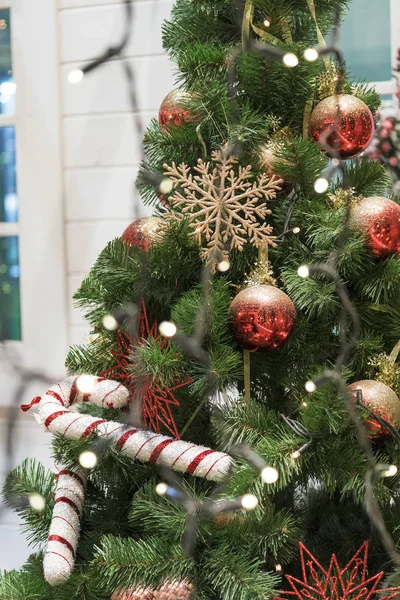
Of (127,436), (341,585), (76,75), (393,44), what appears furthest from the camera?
(76,75)

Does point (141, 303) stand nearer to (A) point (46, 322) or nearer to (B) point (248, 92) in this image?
(B) point (248, 92)

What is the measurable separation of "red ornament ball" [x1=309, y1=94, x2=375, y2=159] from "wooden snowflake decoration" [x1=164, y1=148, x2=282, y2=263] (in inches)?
3.5

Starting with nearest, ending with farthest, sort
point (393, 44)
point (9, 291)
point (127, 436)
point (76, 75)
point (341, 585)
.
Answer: point (341, 585) < point (127, 436) < point (393, 44) < point (76, 75) < point (9, 291)

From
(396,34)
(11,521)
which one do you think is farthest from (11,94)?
(11,521)

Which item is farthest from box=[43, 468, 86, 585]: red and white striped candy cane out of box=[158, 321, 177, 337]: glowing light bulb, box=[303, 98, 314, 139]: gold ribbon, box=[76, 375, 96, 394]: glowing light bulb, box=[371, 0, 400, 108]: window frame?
box=[371, 0, 400, 108]: window frame

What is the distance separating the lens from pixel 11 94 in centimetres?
147

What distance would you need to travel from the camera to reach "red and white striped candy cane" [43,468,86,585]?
77 centimetres

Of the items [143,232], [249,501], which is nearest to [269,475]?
[249,501]

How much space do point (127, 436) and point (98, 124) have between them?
787 mm

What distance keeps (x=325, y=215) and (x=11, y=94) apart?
35.3 inches

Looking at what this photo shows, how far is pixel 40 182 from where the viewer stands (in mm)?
1432

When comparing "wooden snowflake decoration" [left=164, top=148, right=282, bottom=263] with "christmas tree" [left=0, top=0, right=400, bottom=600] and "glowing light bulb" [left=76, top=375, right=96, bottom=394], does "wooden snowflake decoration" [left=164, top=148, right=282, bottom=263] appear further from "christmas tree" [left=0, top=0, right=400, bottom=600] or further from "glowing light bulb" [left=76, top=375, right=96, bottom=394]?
"glowing light bulb" [left=76, top=375, right=96, bottom=394]

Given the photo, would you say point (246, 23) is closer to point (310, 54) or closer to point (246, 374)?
point (310, 54)

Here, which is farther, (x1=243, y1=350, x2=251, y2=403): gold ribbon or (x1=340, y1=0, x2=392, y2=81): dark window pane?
(x1=340, y1=0, x2=392, y2=81): dark window pane
